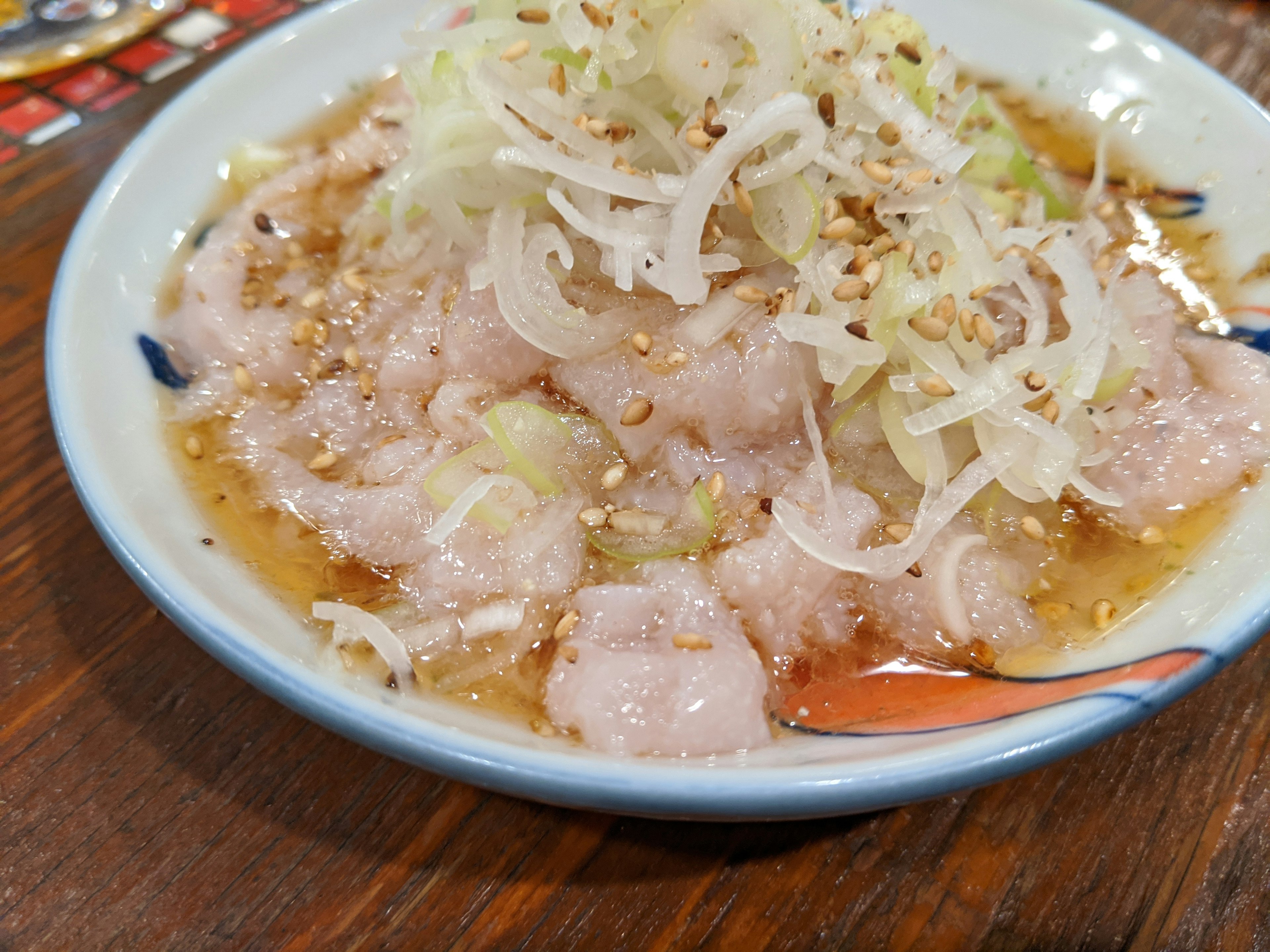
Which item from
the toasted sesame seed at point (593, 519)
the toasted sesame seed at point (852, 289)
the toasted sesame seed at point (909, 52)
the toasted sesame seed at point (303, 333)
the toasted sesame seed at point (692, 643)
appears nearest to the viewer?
the toasted sesame seed at point (692, 643)

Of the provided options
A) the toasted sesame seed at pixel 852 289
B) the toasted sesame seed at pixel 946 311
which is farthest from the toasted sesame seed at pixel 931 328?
the toasted sesame seed at pixel 852 289

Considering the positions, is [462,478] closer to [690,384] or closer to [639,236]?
[690,384]

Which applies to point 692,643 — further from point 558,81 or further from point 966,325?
point 558,81

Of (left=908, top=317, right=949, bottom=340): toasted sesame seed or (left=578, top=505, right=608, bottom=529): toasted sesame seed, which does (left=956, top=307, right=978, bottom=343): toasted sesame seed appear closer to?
(left=908, top=317, right=949, bottom=340): toasted sesame seed

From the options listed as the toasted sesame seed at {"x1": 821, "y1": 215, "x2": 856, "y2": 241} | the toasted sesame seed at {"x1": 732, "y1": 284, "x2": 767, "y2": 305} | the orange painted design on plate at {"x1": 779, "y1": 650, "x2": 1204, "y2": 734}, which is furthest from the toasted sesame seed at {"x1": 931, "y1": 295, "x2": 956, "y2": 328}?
the orange painted design on plate at {"x1": 779, "y1": 650, "x2": 1204, "y2": 734}

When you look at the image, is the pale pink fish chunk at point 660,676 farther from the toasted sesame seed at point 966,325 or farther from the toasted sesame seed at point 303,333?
the toasted sesame seed at point 303,333

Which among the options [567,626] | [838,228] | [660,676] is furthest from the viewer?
[838,228]

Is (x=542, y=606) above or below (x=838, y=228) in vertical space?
below

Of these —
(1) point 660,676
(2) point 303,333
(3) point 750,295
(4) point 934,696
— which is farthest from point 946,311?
(2) point 303,333
